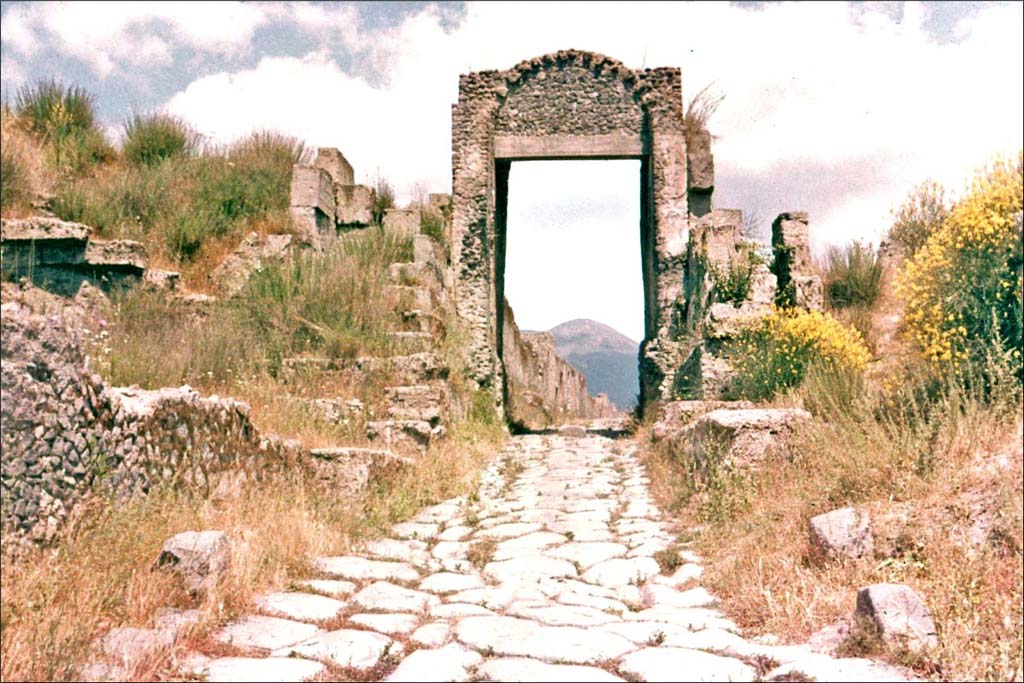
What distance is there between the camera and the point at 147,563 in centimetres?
351

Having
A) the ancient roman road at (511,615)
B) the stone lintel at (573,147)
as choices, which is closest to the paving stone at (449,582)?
the ancient roman road at (511,615)

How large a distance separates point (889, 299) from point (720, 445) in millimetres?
6853

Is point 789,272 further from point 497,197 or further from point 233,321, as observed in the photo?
point 233,321

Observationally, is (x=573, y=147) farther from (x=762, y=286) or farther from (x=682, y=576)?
(x=682, y=576)

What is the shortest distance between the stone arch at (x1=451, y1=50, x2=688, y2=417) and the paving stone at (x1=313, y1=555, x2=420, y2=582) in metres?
7.52

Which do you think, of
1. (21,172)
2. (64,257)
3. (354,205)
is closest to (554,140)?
(354,205)

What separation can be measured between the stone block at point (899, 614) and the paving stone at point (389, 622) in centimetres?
172

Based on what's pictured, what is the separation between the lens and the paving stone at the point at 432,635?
130 inches

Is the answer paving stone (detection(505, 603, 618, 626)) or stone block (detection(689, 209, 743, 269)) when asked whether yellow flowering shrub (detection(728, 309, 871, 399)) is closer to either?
stone block (detection(689, 209, 743, 269))

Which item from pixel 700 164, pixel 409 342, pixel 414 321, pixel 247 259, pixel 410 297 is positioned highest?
pixel 700 164

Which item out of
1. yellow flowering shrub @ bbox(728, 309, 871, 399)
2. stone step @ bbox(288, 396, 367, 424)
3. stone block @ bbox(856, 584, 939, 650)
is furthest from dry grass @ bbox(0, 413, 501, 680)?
yellow flowering shrub @ bbox(728, 309, 871, 399)

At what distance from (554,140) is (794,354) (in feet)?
19.5

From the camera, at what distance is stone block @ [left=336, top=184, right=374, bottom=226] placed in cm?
1275

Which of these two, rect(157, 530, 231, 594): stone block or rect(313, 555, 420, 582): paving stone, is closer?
rect(157, 530, 231, 594): stone block
